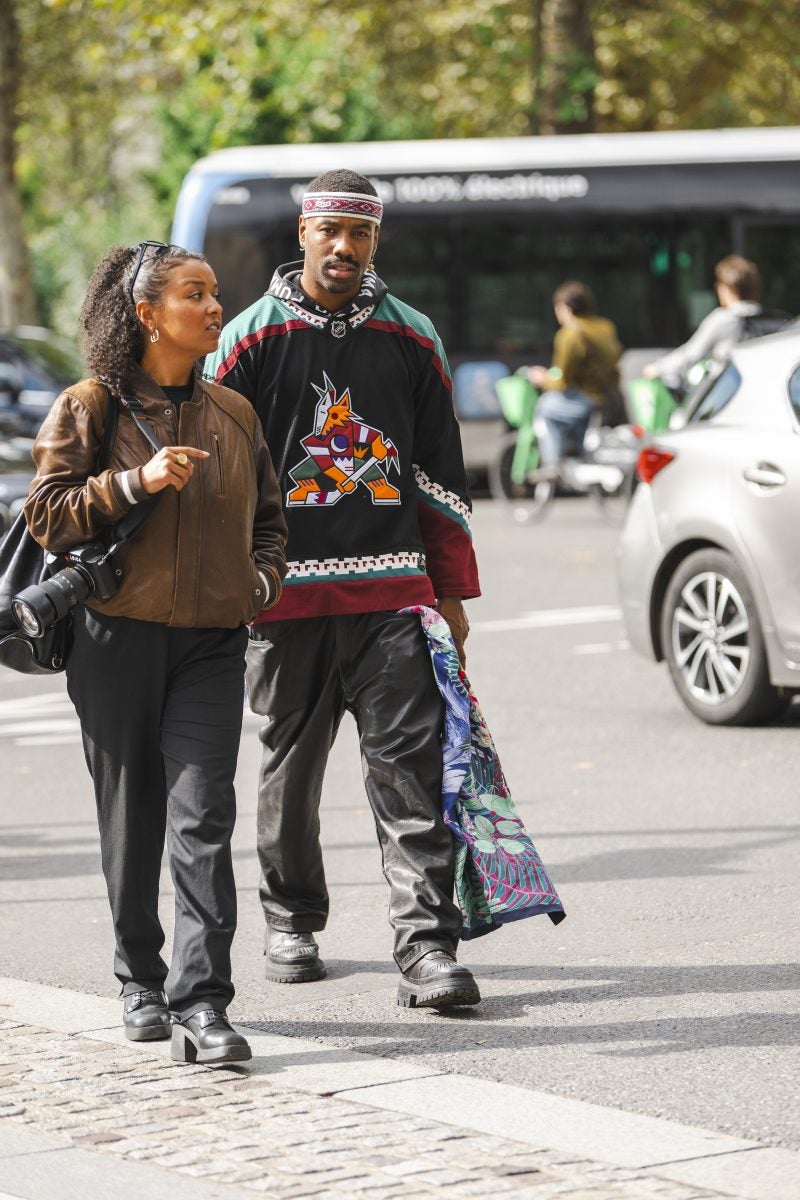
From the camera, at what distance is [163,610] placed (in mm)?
4867

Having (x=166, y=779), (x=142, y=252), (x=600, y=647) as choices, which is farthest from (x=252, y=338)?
(x=600, y=647)

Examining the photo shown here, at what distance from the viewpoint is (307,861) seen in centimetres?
565

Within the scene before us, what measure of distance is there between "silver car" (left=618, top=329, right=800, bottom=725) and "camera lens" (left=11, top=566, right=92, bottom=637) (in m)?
4.75

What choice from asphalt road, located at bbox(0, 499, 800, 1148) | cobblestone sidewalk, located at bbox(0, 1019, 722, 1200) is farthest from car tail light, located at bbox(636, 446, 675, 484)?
cobblestone sidewalk, located at bbox(0, 1019, 722, 1200)

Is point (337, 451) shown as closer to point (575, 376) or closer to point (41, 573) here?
point (41, 573)

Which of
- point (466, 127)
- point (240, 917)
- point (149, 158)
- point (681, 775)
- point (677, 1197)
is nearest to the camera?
point (677, 1197)

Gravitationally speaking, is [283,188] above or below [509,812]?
above

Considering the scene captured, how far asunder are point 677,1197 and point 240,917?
2803 mm

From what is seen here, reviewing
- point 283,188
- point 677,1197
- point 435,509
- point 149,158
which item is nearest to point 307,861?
point 435,509

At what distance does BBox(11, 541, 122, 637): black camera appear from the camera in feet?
15.7

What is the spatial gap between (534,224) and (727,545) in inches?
551

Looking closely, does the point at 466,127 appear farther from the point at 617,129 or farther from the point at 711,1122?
the point at 711,1122

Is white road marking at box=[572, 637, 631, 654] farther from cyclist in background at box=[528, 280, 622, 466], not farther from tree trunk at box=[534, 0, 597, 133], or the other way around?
tree trunk at box=[534, 0, 597, 133]

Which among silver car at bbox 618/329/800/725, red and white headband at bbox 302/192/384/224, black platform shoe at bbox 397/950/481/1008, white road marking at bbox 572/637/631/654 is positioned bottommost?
black platform shoe at bbox 397/950/481/1008
